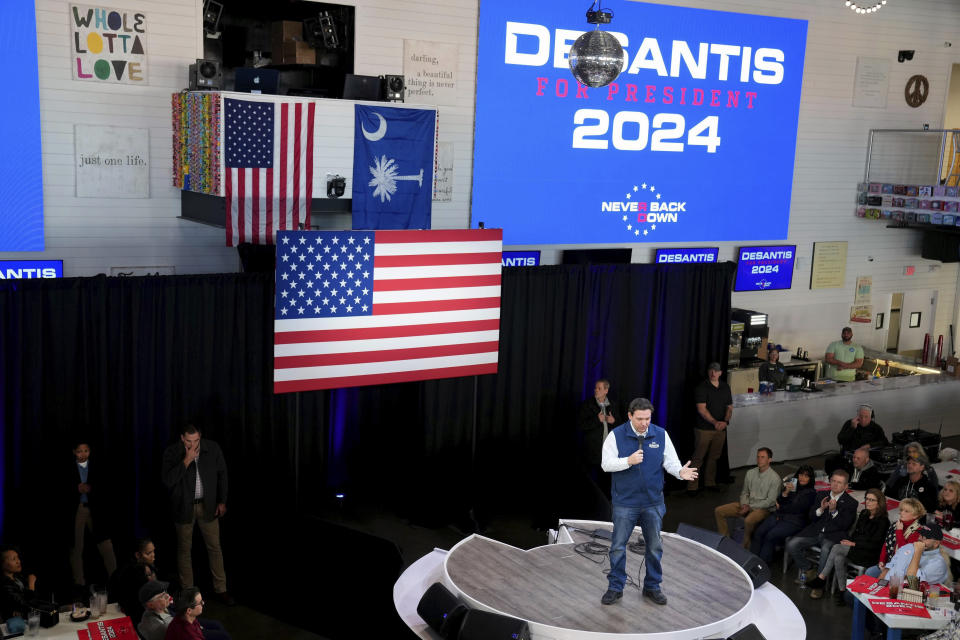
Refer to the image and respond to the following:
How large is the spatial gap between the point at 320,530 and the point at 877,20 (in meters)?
10.3

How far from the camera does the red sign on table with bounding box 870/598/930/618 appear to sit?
6.61m

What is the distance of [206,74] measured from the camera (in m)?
8.39

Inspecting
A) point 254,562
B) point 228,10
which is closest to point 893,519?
point 254,562

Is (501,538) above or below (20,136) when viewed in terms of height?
below

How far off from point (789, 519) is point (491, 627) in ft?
12.5

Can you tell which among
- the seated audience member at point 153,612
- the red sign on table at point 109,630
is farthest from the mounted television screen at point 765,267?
the red sign on table at point 109,630

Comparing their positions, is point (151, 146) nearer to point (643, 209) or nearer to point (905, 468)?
point (643, 209)

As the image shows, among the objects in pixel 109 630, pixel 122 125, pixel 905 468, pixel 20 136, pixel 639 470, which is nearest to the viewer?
pixel 109 630

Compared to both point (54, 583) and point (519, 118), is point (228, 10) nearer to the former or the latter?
point (519, 118)

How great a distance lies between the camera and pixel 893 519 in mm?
8477

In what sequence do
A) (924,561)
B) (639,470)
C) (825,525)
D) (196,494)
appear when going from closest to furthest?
1. (639,470)
2. (924,561)
3. (196,494)
4. (825,525)

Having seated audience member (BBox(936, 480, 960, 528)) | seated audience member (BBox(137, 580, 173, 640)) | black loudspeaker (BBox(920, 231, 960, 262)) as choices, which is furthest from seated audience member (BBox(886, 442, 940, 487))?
seated audience member (BBox(137, 580, 173, 640))

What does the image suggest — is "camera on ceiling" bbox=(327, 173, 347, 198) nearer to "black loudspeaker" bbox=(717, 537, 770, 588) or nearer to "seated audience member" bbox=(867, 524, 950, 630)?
"black loudspeaker" bbox=(717, 537, 770, 588)

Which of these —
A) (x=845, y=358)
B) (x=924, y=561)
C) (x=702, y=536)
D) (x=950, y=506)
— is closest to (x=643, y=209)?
(x=845, y=358)
